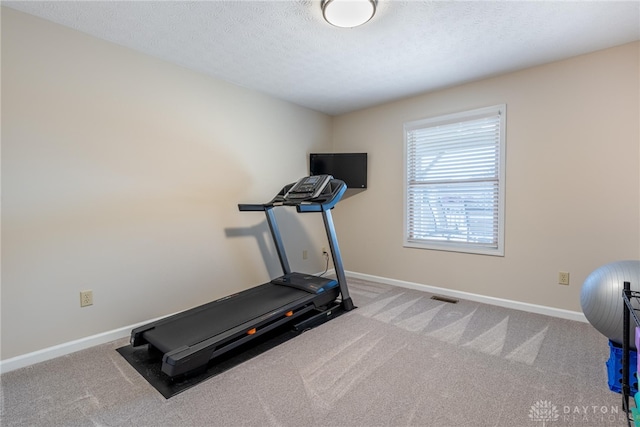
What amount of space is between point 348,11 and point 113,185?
7.25ft

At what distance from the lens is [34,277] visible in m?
2.09

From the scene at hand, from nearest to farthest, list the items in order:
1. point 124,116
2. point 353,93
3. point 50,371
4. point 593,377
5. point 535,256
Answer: point 593,377
point 50,371
point 124,116
point 535,256
point 353,93

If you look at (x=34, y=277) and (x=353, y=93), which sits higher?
(x=353, y=93)

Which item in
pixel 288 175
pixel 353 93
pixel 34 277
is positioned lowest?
pixel 34 277

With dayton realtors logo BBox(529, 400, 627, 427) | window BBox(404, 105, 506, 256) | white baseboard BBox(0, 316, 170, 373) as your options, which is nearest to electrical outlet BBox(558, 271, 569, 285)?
window BBox(404, 105, 506, 256)

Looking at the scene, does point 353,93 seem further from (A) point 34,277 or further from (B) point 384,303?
(A) point 34,277

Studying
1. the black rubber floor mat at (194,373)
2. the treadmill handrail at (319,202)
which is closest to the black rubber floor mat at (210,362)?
the black rubber floor mat at (194,373)

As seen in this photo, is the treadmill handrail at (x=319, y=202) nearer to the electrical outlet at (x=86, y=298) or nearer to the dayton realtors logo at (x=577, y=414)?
the electrical outlet at (x=86, y=298)

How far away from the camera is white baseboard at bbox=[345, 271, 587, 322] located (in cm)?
275

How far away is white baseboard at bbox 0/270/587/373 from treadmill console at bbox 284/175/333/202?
1.71m

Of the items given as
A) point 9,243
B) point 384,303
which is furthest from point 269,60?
point 384,303

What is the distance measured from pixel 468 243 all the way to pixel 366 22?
248cm

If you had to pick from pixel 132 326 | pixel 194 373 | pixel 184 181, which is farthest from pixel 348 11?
pixel 132 326

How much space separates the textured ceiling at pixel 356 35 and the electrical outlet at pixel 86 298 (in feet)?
6.56
